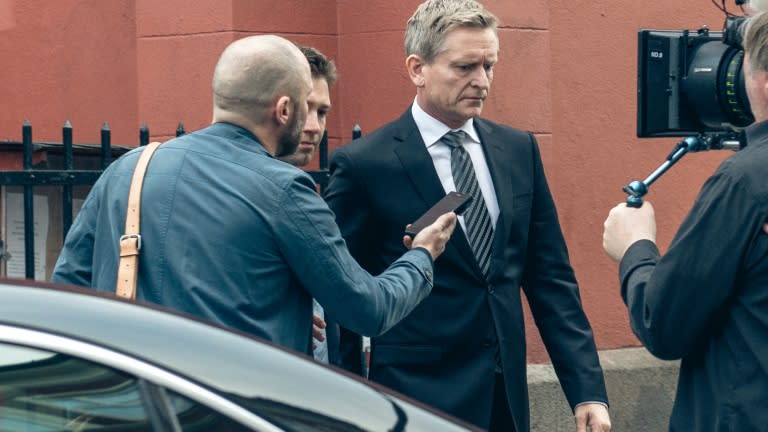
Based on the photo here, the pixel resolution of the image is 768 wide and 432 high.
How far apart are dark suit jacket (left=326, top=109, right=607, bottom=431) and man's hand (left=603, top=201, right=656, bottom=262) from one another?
0.57 m

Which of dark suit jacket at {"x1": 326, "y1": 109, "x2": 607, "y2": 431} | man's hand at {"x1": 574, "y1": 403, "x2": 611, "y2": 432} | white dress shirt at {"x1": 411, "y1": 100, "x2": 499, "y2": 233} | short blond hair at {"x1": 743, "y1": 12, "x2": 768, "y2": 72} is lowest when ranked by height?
man's hand at {"x1": 574, "y1": 403, "x2": 611, "y2": 432}

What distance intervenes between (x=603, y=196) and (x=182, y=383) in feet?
16.7

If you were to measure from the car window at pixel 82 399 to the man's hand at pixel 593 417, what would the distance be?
2074 millimetres

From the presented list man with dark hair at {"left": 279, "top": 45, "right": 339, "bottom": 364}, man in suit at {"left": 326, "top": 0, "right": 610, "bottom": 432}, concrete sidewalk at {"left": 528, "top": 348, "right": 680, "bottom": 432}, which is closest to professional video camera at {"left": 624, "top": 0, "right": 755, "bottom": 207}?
man in suit at {"left": 326, "top": 0, "right": 610, "bottom": 432}

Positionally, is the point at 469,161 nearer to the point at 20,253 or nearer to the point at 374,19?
the point at 20,253

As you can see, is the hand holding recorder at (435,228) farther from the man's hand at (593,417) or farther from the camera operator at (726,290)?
the man's hand at (593,417)

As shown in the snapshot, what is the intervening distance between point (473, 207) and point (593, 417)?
0.71 m

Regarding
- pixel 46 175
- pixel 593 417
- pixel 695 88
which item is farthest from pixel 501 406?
pixel 46 175

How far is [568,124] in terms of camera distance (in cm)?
682

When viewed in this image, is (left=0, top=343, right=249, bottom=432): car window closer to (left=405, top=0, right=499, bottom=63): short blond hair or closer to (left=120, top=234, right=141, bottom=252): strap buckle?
(left=120, top=234, right=141, bottom=252): strap buckle

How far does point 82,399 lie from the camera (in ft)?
6.46

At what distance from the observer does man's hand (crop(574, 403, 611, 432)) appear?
3.85m

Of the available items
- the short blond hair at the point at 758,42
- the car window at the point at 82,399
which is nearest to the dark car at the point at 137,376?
the car window at the point at 82,399

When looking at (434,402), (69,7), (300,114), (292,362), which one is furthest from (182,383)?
(69,7)
